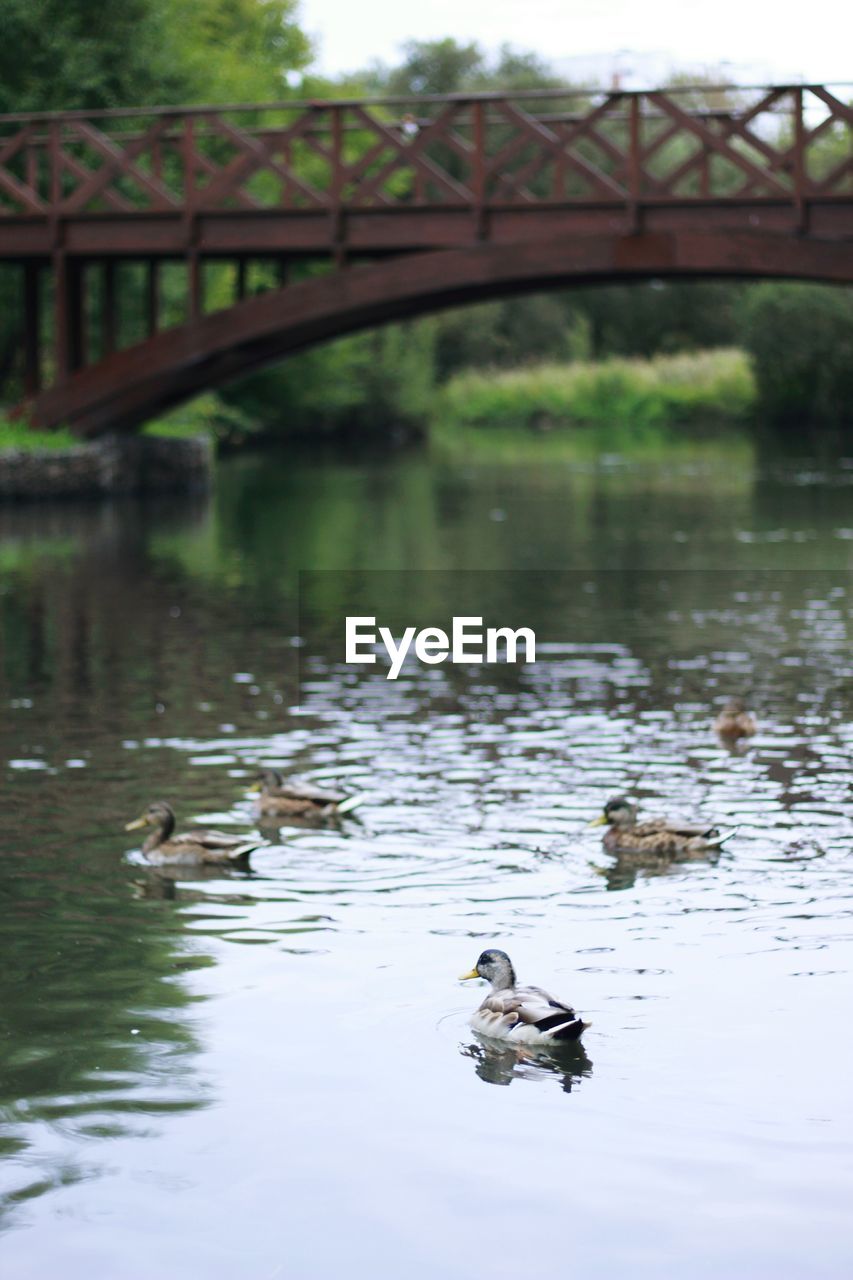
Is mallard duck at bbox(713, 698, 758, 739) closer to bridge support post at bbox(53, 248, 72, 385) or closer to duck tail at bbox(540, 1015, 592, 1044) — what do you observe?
duck tail at bbox(540, 1015, 592, 1044)

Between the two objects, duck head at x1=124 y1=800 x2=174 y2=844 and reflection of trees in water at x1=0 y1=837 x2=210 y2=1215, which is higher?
duck head at x1=124 y1=800 x2=174 y2=844

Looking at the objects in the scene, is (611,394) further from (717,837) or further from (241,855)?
(241,855)

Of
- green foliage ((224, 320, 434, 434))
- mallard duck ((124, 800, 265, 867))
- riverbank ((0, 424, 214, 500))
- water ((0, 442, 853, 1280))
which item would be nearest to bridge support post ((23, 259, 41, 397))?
riverbank ((0, 424, 214, 500))

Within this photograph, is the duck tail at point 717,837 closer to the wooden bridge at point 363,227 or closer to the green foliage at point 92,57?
the wooden bridge at point 363,227

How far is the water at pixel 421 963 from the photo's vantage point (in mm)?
6367

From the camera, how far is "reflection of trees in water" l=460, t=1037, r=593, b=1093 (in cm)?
750

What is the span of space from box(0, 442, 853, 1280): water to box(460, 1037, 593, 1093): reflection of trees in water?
0.09ft

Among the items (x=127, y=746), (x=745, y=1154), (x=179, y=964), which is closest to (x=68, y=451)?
(x=127, y=746)

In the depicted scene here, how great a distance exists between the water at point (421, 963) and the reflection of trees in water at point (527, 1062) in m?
0.03

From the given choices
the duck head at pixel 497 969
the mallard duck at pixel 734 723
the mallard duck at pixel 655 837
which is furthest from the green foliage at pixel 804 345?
the duck head at pixel 497 969

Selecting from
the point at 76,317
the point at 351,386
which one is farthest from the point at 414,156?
the point at 351,386

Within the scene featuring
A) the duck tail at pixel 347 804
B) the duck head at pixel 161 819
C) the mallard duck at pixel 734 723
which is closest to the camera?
the duck head at pixel 161 819

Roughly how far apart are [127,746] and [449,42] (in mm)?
74298

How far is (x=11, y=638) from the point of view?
62.8 ft
